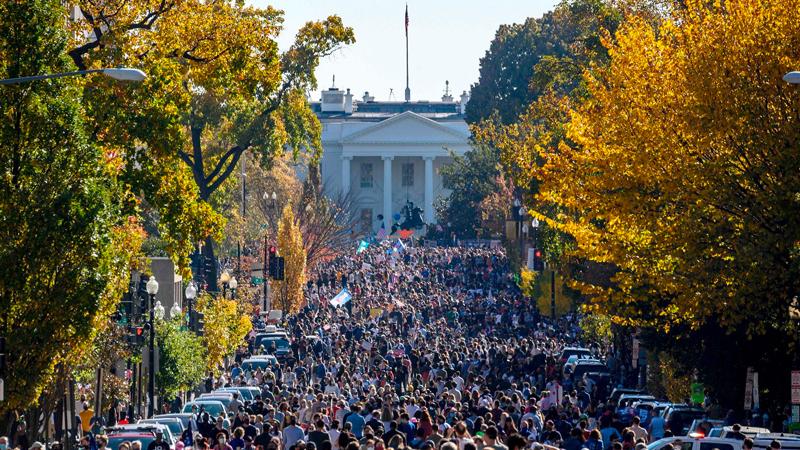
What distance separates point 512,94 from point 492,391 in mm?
80984

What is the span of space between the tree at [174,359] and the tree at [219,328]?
422 cm

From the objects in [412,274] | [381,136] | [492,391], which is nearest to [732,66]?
[492,391]

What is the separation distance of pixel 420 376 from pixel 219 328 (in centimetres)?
561

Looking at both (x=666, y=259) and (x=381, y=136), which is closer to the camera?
(x=666, y=259)

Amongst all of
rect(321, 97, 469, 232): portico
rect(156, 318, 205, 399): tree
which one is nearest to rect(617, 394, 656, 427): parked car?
rect(156, 318, 205, 399): tree

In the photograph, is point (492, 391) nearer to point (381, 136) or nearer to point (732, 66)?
point (732, 66)

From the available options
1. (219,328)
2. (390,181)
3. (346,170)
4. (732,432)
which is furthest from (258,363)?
(346,170)

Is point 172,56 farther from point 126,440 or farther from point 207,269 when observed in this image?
point 207,269

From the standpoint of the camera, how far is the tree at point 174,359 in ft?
133

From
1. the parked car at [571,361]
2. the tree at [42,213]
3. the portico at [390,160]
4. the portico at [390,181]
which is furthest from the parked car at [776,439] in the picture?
the portico at [390,181]

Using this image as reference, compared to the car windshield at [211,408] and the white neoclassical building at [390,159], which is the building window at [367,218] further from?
the car windshield at [211,408]

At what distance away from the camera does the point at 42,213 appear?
80.9 feet

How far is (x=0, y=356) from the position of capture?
23.6 meters

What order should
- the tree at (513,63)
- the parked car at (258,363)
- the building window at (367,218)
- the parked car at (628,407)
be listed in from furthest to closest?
the building window at (367,218) → the tree at (513,63) → the parked car at (258,363) → the parked car at (628,407)
